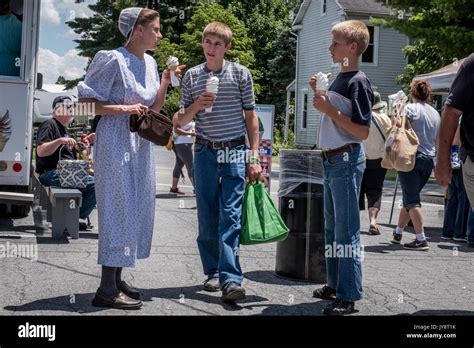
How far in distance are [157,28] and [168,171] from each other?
1642 centimetres

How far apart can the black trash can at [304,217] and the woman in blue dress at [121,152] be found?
1774 millimetres

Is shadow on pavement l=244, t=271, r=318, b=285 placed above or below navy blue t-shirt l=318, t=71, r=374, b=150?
below

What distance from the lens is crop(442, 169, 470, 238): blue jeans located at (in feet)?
34.7

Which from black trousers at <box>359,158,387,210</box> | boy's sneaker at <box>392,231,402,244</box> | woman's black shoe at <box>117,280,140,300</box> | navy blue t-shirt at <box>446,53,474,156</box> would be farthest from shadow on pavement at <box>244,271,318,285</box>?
black trousers at <box>359,158,387,210</box>

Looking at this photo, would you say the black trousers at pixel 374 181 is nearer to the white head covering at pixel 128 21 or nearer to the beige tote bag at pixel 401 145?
the beige tote bag at pixel 401 145

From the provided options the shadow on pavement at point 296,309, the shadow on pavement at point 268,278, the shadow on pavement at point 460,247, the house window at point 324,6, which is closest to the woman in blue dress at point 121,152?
the shadow on pavement at point 296,309

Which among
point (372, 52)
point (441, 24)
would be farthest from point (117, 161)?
point (372, 52)

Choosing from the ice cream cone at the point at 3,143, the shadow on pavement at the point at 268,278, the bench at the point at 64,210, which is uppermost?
the ice cream cone at the point at 3,143

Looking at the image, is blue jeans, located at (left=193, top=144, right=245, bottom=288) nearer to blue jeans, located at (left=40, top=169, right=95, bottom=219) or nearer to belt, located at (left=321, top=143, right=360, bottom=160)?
belt, located at (left=321, top=143, right=360, bottom=160)

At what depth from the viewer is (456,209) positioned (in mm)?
10805

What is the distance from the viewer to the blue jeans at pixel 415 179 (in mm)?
9484

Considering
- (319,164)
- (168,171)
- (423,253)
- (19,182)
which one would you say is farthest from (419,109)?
(168,171)

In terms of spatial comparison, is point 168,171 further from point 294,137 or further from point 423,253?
point 294,137

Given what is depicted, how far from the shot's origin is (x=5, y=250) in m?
8.16
